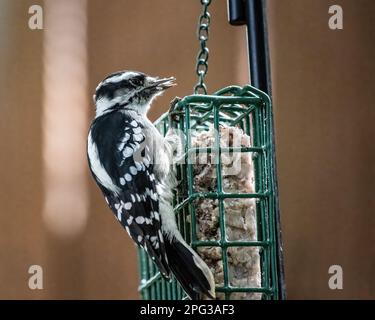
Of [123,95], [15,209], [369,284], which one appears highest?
[123,95]

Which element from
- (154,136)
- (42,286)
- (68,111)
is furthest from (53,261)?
(154,136)

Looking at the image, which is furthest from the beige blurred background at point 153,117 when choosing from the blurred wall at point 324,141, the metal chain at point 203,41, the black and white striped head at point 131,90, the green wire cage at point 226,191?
the metal chain at point 203,41

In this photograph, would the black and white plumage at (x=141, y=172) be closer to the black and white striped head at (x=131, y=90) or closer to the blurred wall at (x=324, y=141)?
the black and white striped head at (x=131, y=90)

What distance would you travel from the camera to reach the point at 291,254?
17.2 ft

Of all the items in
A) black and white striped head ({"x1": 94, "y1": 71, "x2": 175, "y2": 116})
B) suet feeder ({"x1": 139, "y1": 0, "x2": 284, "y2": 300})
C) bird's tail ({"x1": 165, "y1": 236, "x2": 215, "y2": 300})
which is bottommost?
bird's tail ({"x1": 165, "y1": 236, "x2": 215, "y2": 300})

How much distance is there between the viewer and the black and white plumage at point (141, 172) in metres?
3.42

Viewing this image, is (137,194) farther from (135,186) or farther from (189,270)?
(189,270)

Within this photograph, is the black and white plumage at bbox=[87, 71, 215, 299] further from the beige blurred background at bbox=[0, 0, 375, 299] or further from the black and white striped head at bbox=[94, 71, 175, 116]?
the beige blurred background at bbox=[0, 0, 375, 299]

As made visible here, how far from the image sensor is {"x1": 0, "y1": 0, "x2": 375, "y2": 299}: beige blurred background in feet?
17.5

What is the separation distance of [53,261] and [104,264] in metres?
0.30

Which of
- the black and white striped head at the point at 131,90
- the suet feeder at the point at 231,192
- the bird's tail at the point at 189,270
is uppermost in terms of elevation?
the black and white striped head at the point at 131,90

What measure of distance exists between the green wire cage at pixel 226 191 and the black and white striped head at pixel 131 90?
202 millimetres

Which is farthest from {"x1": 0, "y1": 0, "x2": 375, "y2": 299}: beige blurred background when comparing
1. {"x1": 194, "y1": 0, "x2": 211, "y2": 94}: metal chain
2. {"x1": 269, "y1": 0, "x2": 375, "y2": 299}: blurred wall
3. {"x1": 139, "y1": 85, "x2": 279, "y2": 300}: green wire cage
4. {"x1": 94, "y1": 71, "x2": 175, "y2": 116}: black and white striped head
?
{"x1": 194, "y1": 0, "x2": 211, "y2": 94}: metal chain
